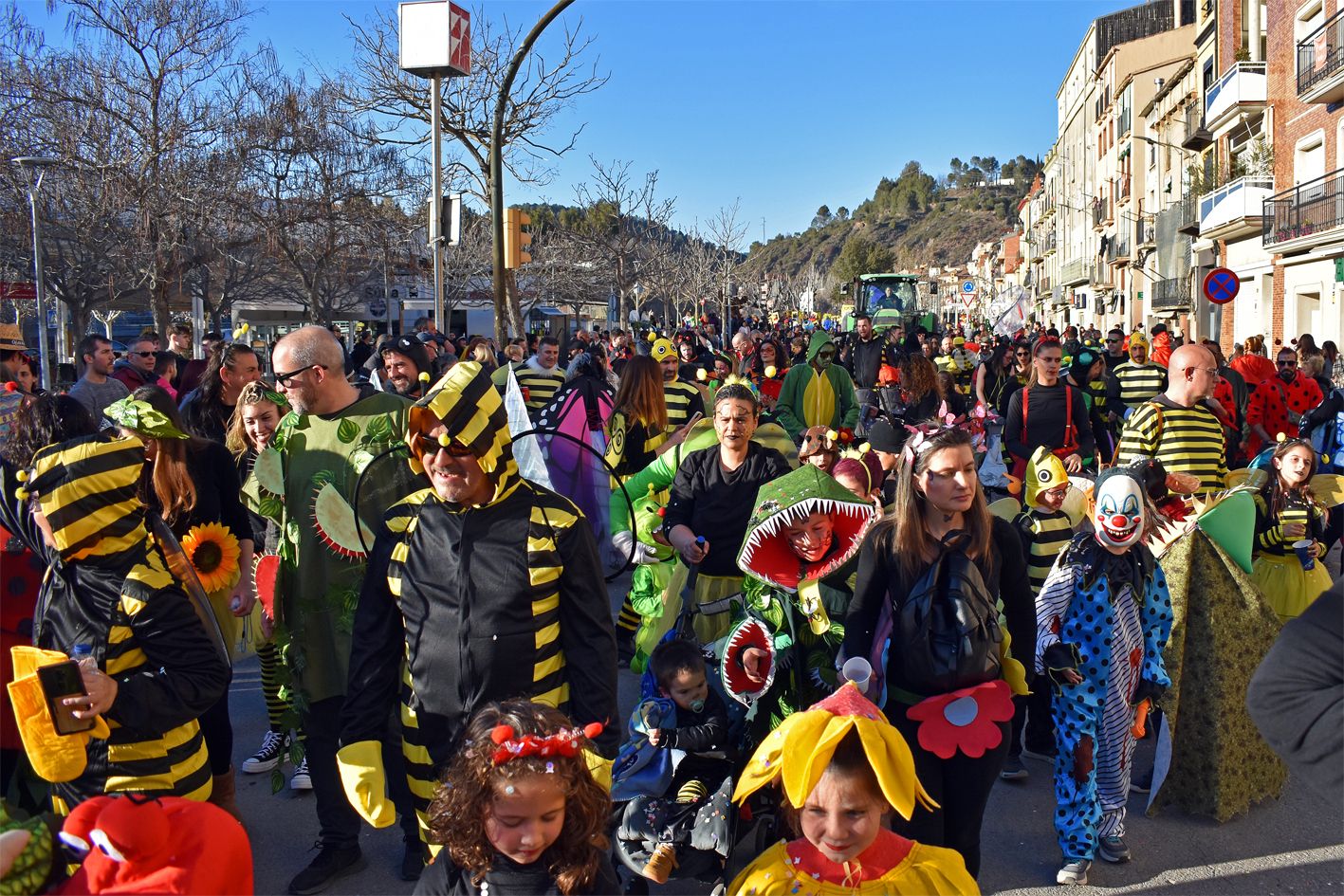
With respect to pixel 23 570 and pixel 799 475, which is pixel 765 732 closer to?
pixel 799 475

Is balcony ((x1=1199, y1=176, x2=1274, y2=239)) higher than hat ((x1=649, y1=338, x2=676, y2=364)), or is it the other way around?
balcony ((x1=1199, y1=176, x2=1274, y2=239))

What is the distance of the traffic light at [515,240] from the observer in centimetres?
1362

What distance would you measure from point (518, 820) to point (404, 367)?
5.32 meters

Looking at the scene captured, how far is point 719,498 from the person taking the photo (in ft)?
16.6

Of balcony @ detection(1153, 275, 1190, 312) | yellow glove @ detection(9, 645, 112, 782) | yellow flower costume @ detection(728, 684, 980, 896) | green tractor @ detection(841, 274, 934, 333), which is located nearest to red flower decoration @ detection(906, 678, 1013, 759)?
yellow flower costume @ detection(728, 684, 980, 896)

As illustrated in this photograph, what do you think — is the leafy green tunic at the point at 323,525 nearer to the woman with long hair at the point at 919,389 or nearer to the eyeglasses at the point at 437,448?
the eyeglasses at the point at 437,448

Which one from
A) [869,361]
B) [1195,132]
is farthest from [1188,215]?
[869,361]

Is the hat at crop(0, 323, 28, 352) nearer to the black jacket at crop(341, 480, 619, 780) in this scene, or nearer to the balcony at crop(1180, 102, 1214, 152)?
the black jacket at crop(341, 480, 619, 780)

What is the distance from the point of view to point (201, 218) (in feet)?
70.5

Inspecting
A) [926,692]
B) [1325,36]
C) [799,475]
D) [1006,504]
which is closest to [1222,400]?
[1006,504]

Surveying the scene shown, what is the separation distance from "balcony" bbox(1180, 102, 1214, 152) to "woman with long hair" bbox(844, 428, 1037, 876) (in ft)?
127

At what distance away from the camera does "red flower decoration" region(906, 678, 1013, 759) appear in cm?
346

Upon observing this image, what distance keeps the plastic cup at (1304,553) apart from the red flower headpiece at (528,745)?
460 centimetres

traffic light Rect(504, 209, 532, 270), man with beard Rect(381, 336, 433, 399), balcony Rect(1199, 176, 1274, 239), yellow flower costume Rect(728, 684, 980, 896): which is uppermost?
balcony Rect(1199, 176, 1274, 239)
